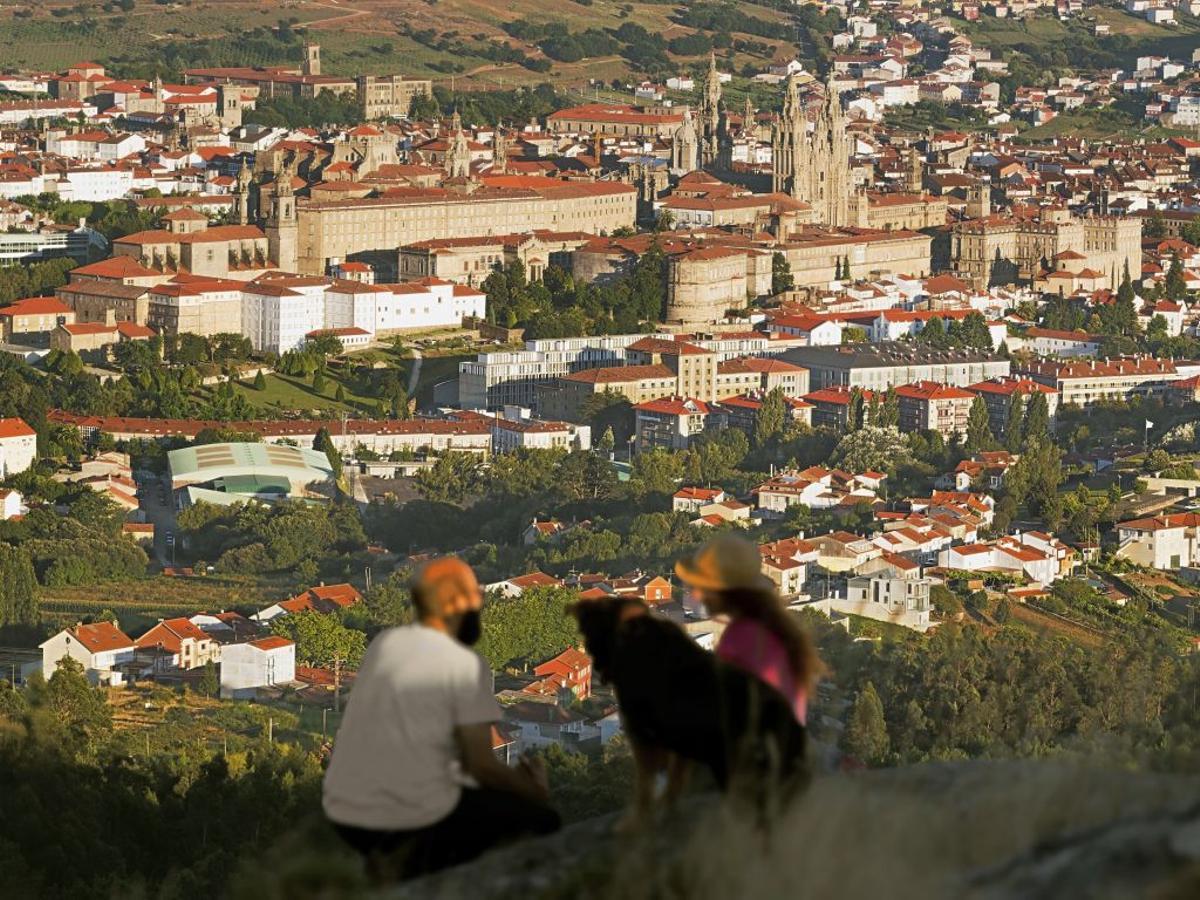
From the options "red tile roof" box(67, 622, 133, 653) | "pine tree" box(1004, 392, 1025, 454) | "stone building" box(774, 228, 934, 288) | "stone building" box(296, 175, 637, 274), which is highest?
"stone building" box(296, 175, 637, 274)

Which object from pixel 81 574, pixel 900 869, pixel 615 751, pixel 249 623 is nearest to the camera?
pixel 900 869

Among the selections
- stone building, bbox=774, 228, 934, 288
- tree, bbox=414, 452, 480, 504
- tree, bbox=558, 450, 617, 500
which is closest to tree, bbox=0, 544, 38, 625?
tree, bbox=414, 452, 480, 504

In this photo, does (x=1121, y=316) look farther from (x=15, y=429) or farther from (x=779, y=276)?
(x=15, y=429)

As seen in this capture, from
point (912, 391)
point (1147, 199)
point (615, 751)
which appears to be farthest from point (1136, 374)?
point (615, 751)

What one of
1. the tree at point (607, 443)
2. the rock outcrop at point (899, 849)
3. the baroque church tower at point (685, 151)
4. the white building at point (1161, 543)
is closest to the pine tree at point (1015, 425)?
the tree at point (607, 443)

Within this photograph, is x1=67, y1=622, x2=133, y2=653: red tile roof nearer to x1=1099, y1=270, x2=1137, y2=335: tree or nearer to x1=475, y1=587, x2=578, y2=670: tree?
x1=475, y1=587, x2=578, y2=670: tree

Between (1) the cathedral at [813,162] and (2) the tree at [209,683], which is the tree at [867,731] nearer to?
(2) the tree at [209,683]

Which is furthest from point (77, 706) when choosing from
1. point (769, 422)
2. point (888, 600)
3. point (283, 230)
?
point (283, 230)

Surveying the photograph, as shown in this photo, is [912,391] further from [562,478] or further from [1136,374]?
[562,478]
